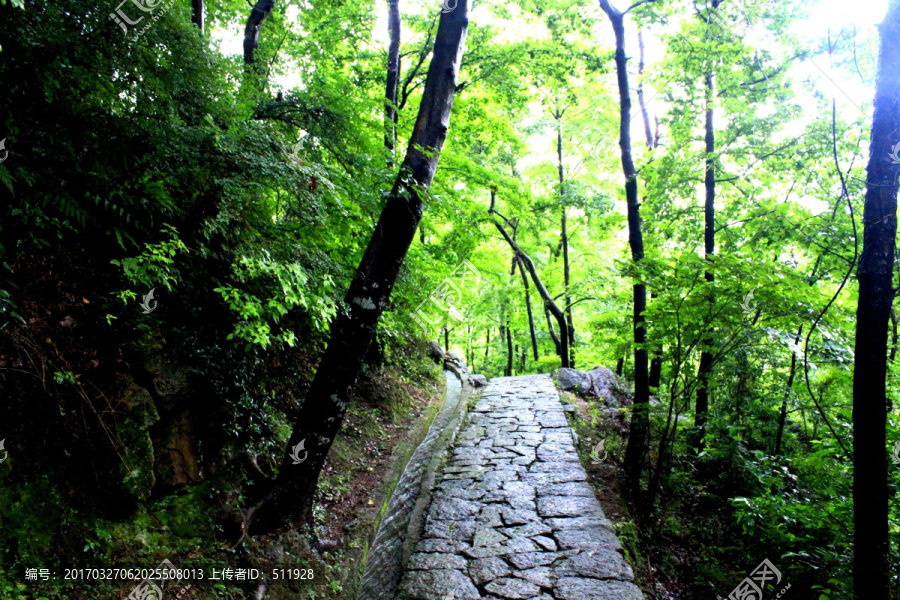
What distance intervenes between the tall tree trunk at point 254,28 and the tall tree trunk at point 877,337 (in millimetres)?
7416

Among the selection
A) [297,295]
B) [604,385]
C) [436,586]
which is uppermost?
[297,295]

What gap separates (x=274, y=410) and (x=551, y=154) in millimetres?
16392

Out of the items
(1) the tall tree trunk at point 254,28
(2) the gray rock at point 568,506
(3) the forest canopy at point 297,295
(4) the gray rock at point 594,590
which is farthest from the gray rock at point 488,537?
(1) the tall tree trunk at point 254,28

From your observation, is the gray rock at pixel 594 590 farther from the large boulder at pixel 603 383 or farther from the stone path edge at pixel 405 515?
the large boulder at pixel 603 383

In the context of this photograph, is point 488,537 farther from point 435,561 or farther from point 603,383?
point 603,383

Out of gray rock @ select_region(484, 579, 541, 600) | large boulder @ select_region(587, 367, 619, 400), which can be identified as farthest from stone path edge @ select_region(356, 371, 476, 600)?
large boulder @ select_region(587, 367, 619, 400)

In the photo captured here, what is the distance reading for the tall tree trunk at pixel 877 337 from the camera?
3.02m

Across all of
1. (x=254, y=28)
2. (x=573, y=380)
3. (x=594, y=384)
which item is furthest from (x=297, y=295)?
(x=594, y=384)

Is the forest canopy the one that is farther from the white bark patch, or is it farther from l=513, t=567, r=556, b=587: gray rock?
l=513, t=567, r=556, b=587: gray rock

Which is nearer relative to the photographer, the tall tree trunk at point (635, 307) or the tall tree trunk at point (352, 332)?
the tall tree trunk at point (352, 332)

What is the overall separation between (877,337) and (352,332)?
13.7ft

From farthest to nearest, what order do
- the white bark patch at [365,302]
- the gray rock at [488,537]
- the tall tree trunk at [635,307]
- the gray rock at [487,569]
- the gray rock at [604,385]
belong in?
the gray rock at [604,385]
the tall tree trunk at [635,307]
the gray rock at [488,537]
the white bark patch at [365,302]
the gray rock at [487,569]

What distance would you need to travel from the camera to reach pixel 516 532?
4.88 m

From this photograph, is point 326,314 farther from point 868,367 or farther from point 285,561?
point 868,367
